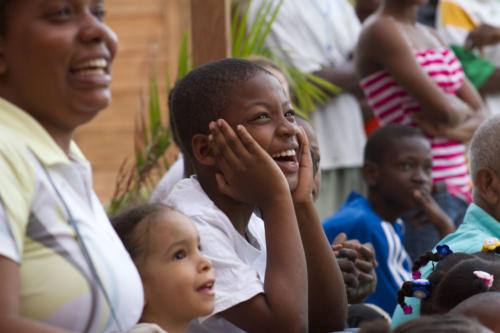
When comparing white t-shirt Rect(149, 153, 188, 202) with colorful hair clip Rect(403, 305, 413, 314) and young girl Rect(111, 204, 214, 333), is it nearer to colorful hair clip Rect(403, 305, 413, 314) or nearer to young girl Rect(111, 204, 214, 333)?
colorful hair clip Rect(403, 305, 413, 314)

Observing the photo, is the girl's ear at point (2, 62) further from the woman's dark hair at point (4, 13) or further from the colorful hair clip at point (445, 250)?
the colorful hair clip at point (445, 250)

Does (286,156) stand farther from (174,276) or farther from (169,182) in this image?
(169,182)

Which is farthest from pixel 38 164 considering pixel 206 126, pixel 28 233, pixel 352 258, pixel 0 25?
pixel 352 258

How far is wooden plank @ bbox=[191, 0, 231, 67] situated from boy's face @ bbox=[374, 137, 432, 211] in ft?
3.91

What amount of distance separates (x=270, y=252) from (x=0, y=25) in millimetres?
957

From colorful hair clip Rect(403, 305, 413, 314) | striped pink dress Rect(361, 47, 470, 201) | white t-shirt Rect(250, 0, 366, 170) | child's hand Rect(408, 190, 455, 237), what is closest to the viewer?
colorful hair clip Rect(403, 305, 413, 314)

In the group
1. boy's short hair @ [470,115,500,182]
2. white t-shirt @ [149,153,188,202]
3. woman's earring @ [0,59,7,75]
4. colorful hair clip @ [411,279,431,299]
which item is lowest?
white t-shirt @ [149,153,188,202]

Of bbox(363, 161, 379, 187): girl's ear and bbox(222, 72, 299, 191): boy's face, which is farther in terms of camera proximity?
bbox(363, 161, 379, 187): girl's ear

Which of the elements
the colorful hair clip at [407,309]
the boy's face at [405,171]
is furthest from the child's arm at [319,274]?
the boy's face at [405,171]

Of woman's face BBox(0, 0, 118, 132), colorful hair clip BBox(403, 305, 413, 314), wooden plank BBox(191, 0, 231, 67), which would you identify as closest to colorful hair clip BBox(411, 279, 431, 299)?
colorful hair clip BBox(403, 305, 413, 314)

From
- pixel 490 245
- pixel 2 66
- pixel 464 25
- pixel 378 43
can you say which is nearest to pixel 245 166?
pixel 2 66

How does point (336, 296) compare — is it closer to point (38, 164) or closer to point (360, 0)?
point (38, 164)

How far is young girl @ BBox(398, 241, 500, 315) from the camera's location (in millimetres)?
2301

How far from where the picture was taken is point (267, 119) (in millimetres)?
2379
